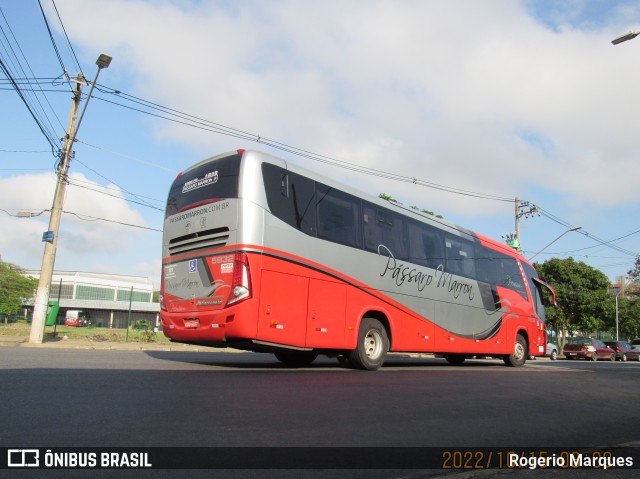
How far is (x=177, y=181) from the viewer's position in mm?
10352

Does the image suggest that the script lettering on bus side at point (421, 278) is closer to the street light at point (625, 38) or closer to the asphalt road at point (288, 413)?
the asphalt road at point (288, 413)

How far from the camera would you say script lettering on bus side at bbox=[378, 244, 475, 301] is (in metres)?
11.2

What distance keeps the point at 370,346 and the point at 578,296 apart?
125 ft

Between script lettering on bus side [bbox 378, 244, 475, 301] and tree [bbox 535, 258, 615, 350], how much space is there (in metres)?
32.6

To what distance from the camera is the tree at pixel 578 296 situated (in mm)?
42031

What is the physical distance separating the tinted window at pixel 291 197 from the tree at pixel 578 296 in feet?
126

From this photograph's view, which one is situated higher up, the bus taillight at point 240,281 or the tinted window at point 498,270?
the tinted window at point 498,270

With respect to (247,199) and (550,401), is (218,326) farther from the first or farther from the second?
(550,401)

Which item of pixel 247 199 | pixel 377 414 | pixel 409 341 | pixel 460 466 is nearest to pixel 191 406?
pixel 377 414

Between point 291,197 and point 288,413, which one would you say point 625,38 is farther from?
point 288,413

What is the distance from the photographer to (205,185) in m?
9.38

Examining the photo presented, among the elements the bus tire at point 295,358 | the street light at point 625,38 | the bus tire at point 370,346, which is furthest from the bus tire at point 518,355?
the street light at point 625,38

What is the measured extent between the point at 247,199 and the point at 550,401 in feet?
18.7

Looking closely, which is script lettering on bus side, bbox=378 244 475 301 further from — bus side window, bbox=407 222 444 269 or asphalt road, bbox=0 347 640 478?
asphalt road, bbox=0 347 640 478
